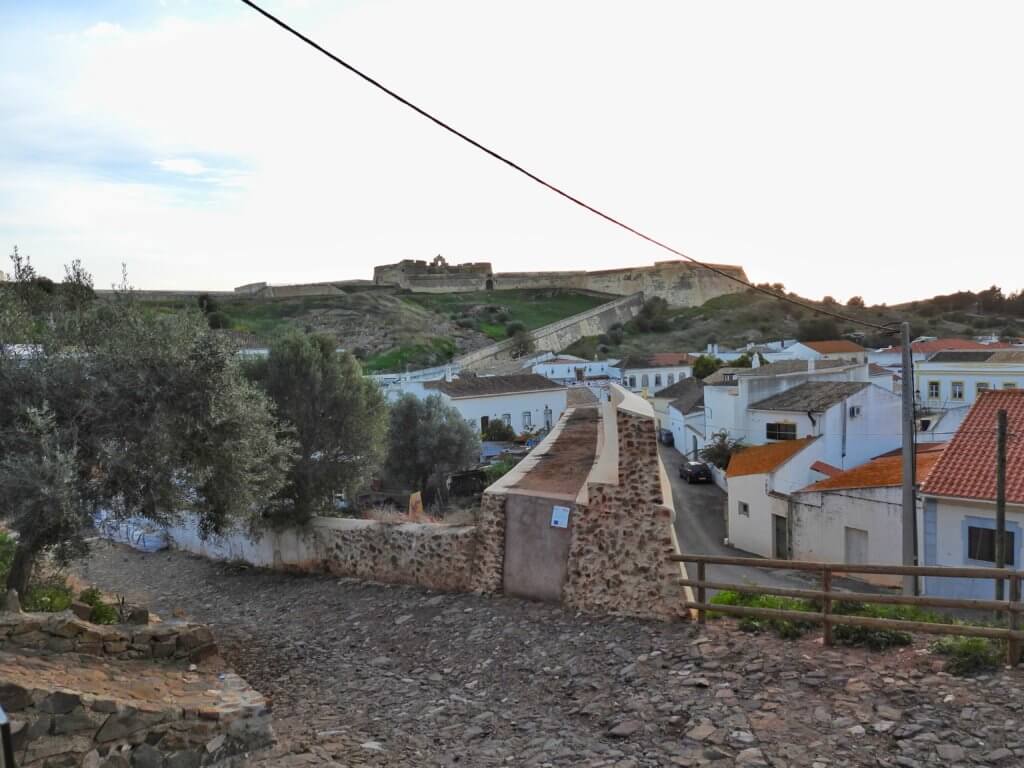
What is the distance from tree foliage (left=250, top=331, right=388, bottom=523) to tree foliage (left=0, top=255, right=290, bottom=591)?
460cm

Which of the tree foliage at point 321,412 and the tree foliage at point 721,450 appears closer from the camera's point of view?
the tree foliage at point 321,412

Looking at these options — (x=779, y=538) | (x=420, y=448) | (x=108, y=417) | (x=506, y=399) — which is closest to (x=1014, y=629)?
(x=108, y=417)

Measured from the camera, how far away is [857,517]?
19.0 meters

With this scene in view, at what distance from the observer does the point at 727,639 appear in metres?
7.50

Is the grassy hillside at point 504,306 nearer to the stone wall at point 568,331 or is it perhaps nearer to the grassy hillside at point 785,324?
the stone wall at point 568,331

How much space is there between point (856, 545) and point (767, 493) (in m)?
3.40

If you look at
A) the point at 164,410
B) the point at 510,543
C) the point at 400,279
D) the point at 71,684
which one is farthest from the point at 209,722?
the point at 400,279

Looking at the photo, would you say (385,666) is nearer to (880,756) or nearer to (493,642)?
(493,642)

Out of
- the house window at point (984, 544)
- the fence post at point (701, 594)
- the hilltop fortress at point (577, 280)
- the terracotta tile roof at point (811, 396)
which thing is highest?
the hilltop fortress at point (577, 280)

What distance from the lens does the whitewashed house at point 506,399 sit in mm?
41438

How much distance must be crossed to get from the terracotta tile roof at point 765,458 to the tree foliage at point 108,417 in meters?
17.2

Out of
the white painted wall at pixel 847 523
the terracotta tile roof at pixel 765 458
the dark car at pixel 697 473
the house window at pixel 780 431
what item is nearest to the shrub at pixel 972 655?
the white painted wall at pixel 847 523

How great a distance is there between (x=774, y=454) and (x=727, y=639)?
17449 millimetres

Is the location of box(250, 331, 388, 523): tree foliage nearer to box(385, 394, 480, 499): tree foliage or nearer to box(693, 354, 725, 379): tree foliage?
box(385, 394, 480, 499): tree foliage
